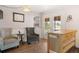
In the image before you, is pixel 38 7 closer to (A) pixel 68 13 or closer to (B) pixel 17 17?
(B) pixel 17 17

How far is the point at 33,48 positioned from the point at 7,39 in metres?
0.43

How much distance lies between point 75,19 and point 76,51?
0.49 metres

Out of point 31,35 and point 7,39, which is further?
point 31,35

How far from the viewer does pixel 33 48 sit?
1.35m

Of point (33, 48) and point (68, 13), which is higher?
point (68, 13)

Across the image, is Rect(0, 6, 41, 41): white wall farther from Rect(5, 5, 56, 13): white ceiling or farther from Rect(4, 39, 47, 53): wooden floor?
Rect(4, 39, 47, 53): wooden floor

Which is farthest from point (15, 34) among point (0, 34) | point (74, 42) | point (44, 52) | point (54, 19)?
point (74, 42)

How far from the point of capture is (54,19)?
1391 millimetres

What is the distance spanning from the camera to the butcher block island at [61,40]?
4.25ft

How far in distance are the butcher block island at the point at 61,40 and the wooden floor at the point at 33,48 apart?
0.10 metres

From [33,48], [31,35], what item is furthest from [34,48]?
[31,35]

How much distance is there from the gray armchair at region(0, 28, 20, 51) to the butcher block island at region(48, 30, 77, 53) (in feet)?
1.81

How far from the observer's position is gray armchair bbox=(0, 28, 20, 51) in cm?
125
